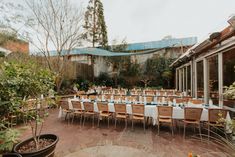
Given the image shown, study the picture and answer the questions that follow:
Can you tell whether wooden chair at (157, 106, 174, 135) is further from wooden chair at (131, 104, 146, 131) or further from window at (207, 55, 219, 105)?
window at (207, 55, 219, 105)

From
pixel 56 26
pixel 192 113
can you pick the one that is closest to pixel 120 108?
pixel 192 113

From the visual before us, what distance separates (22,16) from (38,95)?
Result: 6.27 m

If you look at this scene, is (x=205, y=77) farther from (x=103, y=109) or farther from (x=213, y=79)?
(x=103, y=109)

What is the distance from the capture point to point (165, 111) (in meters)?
4.14

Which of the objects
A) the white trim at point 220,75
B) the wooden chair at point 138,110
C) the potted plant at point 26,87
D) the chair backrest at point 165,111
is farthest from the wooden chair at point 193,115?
the potted plant at point 26,87

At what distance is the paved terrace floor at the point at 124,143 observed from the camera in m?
3.10

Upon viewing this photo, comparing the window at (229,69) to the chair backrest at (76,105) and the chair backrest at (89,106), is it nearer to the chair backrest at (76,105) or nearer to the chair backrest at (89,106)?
the chair backrest at (89,106)

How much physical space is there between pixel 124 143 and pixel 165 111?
4.61 ft

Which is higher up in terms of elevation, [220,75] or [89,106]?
[220,75]

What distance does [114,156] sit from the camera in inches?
118

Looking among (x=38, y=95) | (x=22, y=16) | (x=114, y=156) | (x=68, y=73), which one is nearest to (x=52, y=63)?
(x=68, y=73)

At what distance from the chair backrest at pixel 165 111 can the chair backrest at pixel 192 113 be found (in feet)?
1.21

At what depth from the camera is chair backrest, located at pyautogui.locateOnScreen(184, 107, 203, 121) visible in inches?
152

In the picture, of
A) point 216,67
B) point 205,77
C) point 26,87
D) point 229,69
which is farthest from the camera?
point 205,77
